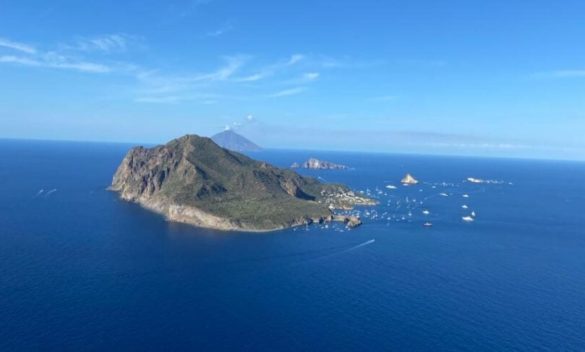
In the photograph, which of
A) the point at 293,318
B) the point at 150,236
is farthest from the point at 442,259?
the point at 150,236

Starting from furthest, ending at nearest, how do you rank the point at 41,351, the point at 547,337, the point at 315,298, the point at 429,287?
the point at 429,287 < the point at 315,298 < the point at 547,337 < the point at 41,351

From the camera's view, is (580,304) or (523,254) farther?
(523,254)

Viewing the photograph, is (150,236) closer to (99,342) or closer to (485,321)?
(99,342)

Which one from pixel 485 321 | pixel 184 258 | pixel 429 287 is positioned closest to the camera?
pixel 485 321

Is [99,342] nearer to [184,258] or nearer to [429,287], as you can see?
[184,258]

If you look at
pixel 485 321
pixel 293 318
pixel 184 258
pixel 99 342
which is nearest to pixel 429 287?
pixel 485 321

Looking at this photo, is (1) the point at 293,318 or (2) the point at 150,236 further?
(2) the point at 150,236

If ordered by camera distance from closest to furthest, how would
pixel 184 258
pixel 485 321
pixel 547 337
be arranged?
pixel 547 337 < pixel 485 321 < pixel 184 258

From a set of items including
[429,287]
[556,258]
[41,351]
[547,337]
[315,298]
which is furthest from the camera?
[556,258]

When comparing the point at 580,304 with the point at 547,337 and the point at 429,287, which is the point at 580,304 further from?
the point at 429,287
